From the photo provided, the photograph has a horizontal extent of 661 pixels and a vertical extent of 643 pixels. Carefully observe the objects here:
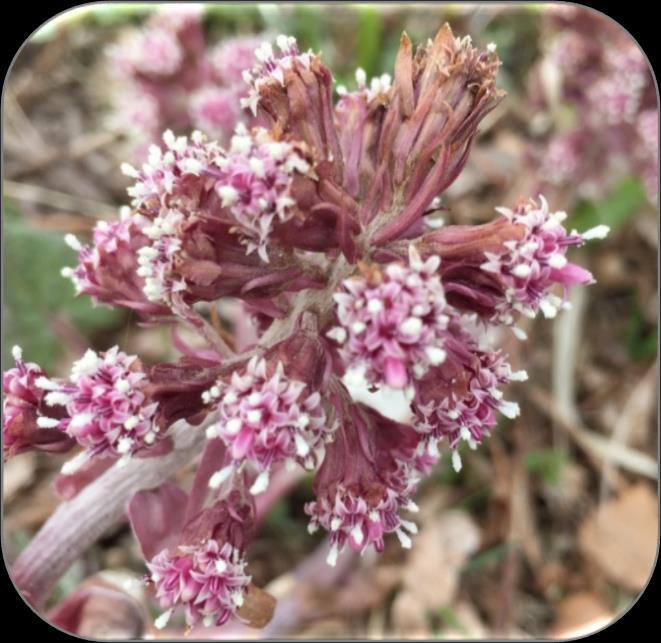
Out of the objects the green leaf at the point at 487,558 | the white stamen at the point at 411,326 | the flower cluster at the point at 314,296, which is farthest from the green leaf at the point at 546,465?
Result: the white stamen at the point at 411,326

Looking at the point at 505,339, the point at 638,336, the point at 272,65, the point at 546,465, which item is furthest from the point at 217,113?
the point at 638,336

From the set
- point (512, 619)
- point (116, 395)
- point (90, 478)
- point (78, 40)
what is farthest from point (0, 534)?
point (78, 40)

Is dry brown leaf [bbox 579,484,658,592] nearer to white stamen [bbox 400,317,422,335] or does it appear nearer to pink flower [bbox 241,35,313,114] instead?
white stamen [bbox 400,317,422,335]

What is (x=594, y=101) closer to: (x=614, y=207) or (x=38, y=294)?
(x=614, y=207)

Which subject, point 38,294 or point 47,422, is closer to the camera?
point 47,422

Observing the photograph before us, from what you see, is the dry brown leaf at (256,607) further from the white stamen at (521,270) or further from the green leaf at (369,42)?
the green leaf at (369,42)

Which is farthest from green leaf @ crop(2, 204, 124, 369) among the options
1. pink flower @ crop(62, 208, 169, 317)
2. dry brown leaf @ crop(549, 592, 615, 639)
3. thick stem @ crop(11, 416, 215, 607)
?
dry brown leaf @ crop(549, 592, 615, 639)

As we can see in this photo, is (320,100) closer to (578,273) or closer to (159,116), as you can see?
(578,273)
